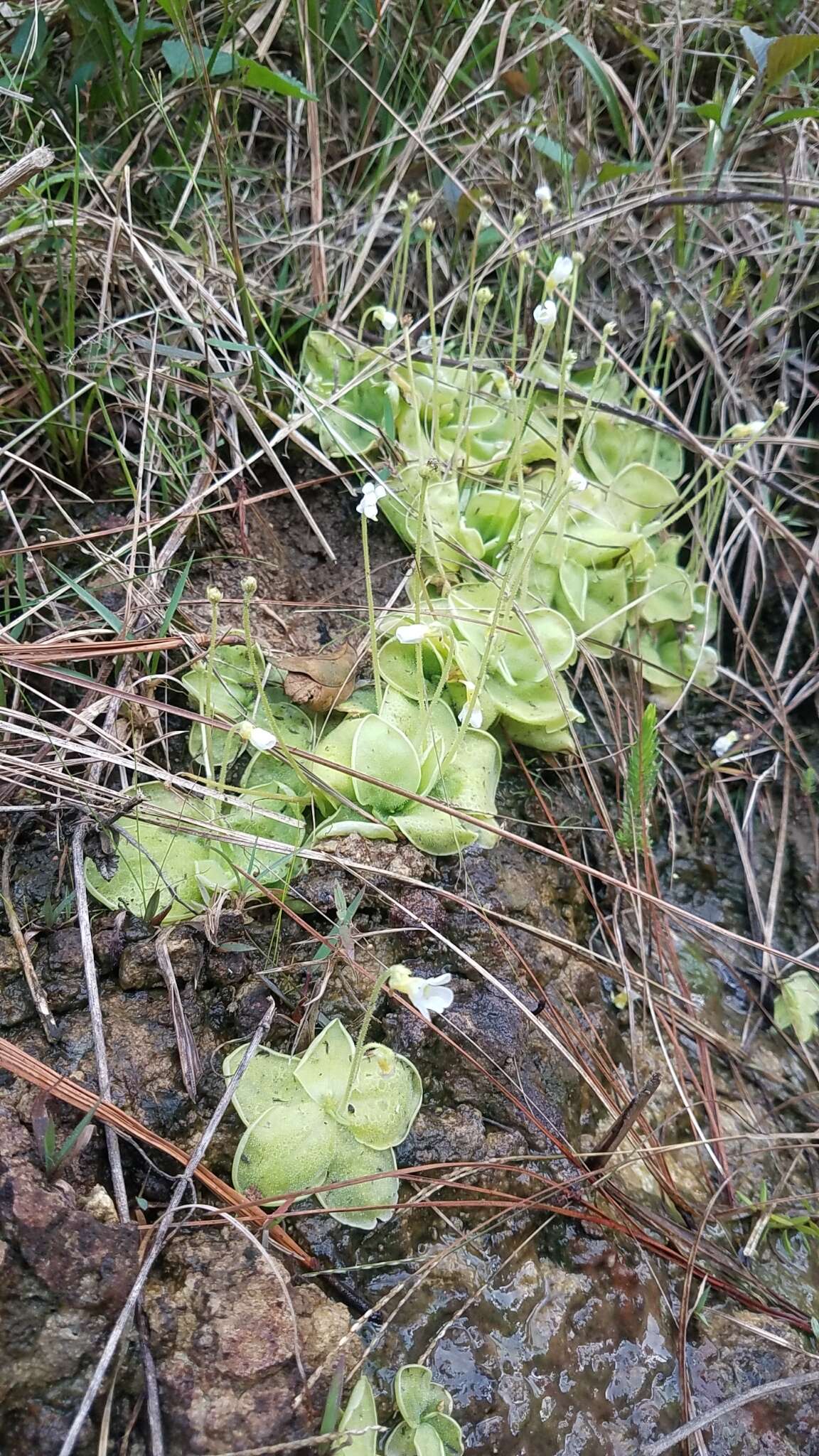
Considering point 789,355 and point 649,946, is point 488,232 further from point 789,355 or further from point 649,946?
point 649,946

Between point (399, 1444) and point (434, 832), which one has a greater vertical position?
point (434, 832)

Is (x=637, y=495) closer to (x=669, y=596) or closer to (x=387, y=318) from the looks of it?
(x=669, y=596)

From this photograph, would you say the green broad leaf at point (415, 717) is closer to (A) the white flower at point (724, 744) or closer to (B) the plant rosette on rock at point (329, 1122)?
(B) the plant rosette on rock at point (329, 1122)

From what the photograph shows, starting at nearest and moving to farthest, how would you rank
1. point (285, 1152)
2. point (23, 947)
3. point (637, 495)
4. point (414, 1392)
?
point (414, 1392) < point (285, 1152) < point (23, 947) < point (637, 495)

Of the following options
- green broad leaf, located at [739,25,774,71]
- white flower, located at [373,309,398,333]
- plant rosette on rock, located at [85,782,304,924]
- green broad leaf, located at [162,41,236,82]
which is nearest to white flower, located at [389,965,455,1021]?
plant rosette on rock, located at [85,782,304,924]

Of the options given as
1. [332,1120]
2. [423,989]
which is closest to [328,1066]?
[332,1120]

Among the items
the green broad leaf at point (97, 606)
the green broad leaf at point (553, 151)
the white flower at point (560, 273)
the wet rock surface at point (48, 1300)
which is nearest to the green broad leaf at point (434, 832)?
the green broad leaf at point (97, 606)

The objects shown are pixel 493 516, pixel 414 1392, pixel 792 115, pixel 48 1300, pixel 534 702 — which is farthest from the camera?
pixel 792 115

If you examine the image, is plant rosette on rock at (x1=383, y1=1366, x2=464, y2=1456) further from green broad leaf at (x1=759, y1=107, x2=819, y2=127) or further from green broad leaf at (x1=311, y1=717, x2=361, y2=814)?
green broad leaf at (x1=759, y1=107, x2=819, y2=127)

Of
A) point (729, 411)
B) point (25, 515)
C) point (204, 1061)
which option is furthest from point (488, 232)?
point (204, 1061)
